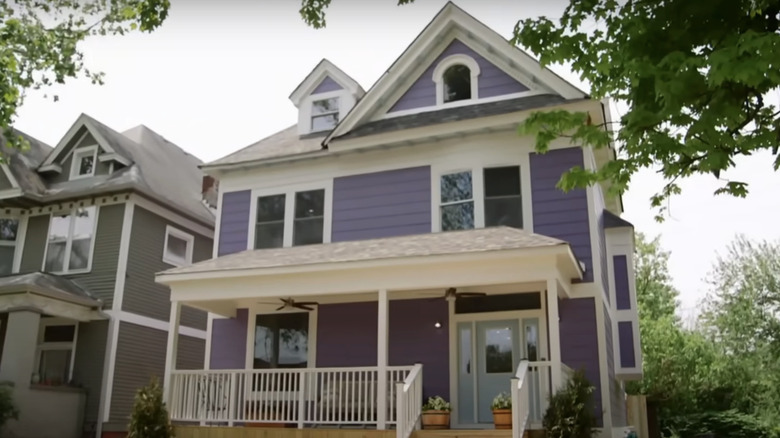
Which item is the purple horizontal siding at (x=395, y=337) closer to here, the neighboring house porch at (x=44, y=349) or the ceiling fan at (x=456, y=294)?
Result: the ceiling fan at (x=456, y=294)

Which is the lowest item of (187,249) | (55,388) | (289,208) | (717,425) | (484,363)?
(717,425)

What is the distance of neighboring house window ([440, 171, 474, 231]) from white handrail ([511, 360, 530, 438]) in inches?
148

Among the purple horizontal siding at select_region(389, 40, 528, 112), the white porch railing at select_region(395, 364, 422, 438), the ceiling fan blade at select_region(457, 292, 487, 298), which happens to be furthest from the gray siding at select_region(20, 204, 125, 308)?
the white porch railing at select_region(395, 364, 422, 438)

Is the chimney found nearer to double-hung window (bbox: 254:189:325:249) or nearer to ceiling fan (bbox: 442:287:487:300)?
double-hung window (bbox: 254:189:325:249)

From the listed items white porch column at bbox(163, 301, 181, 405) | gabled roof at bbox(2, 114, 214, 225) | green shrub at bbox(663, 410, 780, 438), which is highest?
gabled roof at bbox(2, 114, 214, 225)

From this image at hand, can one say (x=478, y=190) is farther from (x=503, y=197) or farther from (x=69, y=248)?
(x=69, y=248)

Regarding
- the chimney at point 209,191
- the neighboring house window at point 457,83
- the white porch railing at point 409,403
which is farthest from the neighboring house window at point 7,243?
the white porch railing at point 409,403

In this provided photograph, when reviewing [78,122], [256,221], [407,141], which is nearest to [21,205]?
[78,122]

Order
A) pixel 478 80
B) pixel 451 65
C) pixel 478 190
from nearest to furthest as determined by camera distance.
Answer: pixel 478 190 → pixel 478 80 → pixel 451 65

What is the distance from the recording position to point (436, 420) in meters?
10.1

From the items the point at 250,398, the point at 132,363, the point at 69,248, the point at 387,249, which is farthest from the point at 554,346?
the point at 69,248

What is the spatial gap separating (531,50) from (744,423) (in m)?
21.2

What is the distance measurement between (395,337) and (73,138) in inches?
446

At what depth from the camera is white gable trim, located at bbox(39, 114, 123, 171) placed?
697 inches
